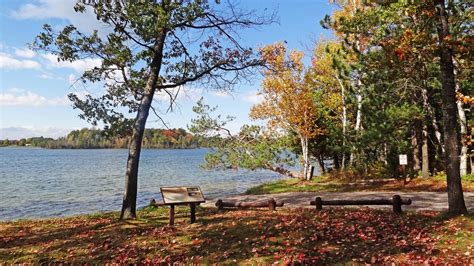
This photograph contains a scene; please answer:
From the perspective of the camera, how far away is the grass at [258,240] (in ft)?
26.3

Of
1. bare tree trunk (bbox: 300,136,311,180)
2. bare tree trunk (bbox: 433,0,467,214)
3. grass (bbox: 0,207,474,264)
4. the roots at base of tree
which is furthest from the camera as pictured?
the roots at base of tree

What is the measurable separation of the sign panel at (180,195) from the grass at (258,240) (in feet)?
2.77

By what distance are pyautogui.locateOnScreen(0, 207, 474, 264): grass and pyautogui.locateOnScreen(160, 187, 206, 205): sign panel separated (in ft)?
2.77

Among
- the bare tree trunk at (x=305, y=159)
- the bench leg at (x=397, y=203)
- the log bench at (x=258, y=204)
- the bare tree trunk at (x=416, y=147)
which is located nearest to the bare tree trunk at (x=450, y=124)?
the bench leg at (x=397, y=203)

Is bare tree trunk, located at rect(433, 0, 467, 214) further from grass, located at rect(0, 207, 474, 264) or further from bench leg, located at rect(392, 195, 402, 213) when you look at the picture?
bench leg, located at rect(392, 195, 402, 213)

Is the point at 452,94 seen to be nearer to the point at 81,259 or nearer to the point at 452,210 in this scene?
the point at 452,210

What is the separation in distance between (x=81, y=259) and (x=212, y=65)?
836 centimetres

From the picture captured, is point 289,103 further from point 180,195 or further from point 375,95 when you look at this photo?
point 180,195

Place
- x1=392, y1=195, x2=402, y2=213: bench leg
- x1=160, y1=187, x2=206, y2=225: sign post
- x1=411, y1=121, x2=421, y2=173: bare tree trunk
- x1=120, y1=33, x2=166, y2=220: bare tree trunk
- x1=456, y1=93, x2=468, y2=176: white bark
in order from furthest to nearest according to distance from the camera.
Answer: x1=411, y1=121, x2=421, y2=173: bare tree trunk → x1=456, y1=93, x2=468, y2=176: white bark → x1=120, y1=33, x2=166, y2=220: bare tree trunk → x1=392, y1=195, x2=402, y2=213: bench leg → x1=160, y1=187, x2=206, y2=225: sign post

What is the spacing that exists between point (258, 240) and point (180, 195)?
3.22 metres

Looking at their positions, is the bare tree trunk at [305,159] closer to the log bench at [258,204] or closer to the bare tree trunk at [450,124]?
the log bench at [258,204]

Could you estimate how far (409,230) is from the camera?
9859 millimetres

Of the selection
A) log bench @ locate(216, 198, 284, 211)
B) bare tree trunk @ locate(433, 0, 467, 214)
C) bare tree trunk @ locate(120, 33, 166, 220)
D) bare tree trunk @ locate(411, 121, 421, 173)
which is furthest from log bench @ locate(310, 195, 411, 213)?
bare tree trunk @ locate(411, 121, 421, 173)

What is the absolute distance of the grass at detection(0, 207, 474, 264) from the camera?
8.03 m
